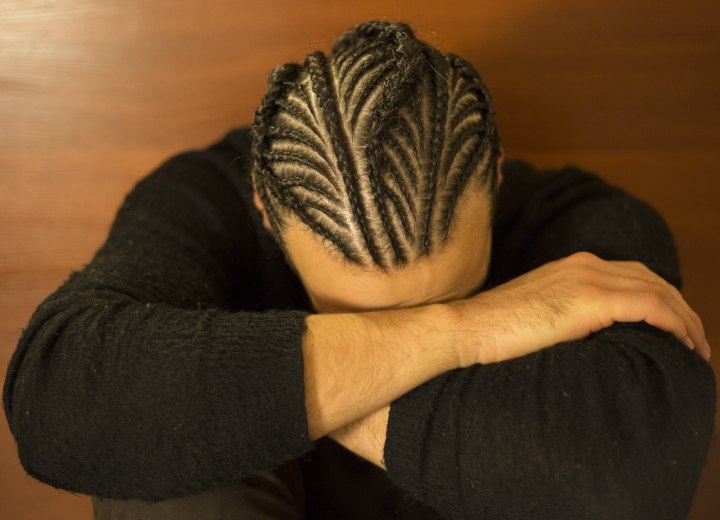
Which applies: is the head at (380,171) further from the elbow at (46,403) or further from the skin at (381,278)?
the elbow at (46,403)

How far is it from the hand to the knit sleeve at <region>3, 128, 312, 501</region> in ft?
0.56

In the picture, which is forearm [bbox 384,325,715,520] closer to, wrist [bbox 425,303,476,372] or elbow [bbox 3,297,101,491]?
wrist [bbox 425,303,476,372]

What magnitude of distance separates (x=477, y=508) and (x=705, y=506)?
76 centimetres

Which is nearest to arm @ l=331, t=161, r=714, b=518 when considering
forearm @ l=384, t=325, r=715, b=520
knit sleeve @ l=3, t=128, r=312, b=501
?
forearm @ l=384, t=325, r=715, b=520

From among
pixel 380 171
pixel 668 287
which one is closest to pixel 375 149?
pixel 380 171

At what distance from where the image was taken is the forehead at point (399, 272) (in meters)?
0.69

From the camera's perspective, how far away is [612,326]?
0.69 metres

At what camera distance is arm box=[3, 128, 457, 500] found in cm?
61

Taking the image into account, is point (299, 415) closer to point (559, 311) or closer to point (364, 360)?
point (364, 360)

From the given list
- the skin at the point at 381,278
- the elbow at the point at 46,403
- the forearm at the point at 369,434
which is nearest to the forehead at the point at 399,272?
the skin at the point at 381,278

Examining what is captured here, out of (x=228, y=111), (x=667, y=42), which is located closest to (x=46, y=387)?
(x=228, y=111)

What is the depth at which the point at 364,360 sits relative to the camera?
64 centimetres

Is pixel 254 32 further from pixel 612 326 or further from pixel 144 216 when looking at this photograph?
pixel 612 326

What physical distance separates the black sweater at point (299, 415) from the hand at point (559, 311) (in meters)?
0.02
